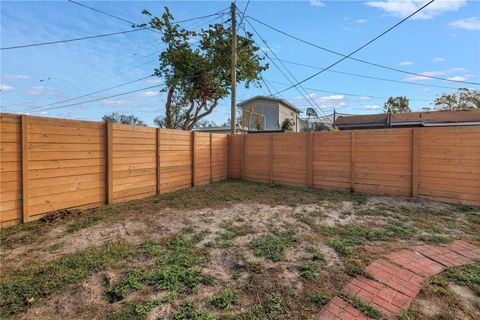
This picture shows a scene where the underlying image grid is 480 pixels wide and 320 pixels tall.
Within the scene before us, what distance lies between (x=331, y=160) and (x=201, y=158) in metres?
4.01

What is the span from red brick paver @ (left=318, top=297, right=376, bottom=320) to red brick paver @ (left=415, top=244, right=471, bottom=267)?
1.50 m

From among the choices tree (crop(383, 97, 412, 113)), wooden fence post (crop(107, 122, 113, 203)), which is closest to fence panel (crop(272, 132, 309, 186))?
wooden fence post (crop(107, 122, 113, 203))

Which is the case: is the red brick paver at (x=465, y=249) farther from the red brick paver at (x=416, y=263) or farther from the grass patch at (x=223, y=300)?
the grass patch at (x=223, y=300)

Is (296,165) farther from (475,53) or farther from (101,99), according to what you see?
(101,99)

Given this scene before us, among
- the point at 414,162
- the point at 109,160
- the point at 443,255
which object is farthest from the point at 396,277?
the point at 109,160

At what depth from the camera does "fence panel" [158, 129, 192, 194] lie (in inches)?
241

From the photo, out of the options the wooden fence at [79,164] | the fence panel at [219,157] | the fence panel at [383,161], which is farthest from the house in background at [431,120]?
the wooden fence at [79,164]

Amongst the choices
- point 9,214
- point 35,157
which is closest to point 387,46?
point 35,157

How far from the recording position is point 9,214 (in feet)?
11.4

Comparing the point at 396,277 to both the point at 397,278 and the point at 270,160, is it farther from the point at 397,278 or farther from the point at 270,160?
the point at 270,160

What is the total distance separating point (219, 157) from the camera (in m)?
8.31

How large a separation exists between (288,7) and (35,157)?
8051mm

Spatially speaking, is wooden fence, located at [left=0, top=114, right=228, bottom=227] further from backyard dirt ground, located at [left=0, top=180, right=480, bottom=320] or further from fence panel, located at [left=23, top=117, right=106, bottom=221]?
backyard dirt ground, located at [left=0, top=180, right=480, bottom=320]

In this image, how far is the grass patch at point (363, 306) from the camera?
70.5 inches
